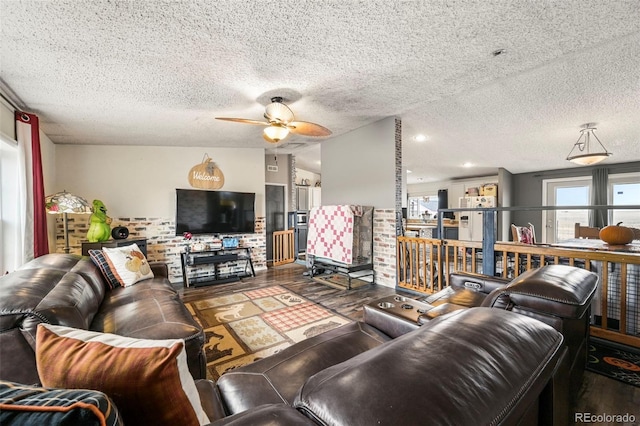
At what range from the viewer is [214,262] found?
14.6 feet

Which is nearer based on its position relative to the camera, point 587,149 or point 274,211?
point 587,149

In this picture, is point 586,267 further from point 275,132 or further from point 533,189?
point 533,189

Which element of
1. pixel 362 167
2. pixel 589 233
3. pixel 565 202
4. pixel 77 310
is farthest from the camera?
pixel 565 202

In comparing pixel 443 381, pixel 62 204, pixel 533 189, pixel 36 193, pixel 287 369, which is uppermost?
pixel 533 189

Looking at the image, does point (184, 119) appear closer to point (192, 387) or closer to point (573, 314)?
point (192, 387)

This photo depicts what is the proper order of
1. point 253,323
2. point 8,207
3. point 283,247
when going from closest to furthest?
point 253,323 → point 8,207 → point 283,247

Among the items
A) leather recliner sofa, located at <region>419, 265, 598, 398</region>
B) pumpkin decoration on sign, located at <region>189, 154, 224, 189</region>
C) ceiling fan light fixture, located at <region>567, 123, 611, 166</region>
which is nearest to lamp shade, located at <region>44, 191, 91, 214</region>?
pumpkin decoration on sign, located at <region>189, 154, 224, 189</region>

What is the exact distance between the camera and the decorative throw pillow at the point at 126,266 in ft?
8.43

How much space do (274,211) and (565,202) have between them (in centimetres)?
789

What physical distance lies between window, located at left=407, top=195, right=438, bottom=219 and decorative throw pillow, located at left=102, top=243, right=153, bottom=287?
873cm

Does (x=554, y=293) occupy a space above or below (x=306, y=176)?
below

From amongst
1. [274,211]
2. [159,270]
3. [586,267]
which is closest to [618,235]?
[586,267]

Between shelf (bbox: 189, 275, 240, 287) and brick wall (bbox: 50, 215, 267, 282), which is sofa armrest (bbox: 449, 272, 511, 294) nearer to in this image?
shelf (bbox: 189, 275, 240, 287)

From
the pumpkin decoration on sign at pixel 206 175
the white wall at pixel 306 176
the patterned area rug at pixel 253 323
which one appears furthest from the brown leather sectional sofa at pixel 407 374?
the white wall at pixel 306 176
